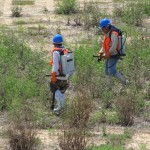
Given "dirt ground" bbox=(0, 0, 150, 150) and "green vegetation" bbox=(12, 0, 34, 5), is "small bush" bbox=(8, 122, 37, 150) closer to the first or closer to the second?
"dirt ground" bbox=(0, 0, 150, 150)

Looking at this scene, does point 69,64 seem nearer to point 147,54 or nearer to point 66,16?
point 147,54

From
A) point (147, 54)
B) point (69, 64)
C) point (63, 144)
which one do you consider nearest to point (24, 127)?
point (63, 144)

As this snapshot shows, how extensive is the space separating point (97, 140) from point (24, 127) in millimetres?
1261

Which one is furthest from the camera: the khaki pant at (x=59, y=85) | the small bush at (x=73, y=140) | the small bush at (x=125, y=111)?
the khaki pant at (x=59, y=85)

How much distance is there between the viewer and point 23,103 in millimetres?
10711

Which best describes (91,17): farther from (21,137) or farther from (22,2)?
(21,137)

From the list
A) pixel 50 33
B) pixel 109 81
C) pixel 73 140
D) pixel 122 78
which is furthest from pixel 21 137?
pixel 50 33

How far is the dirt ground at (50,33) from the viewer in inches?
366

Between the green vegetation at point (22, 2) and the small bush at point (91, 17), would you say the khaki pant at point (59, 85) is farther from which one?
the green vegetation at point (22, 2)

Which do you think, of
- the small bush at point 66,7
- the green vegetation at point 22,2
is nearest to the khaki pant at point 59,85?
the small bush at point 66,7

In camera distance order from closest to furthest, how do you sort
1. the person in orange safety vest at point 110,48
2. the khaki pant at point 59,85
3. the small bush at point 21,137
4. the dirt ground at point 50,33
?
the small bush at point 21,137, the dirt ground at point 50,33, the khaki pant at point 59,85, the person in orange safety vest at point 110,48

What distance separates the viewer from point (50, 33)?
17234 mm

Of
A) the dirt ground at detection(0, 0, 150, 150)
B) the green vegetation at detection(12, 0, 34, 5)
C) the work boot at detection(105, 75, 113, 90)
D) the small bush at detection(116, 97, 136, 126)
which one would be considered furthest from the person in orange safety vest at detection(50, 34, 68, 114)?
the green vegetation at detection(12, 0, 34, 5)

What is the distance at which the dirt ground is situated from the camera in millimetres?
9305
